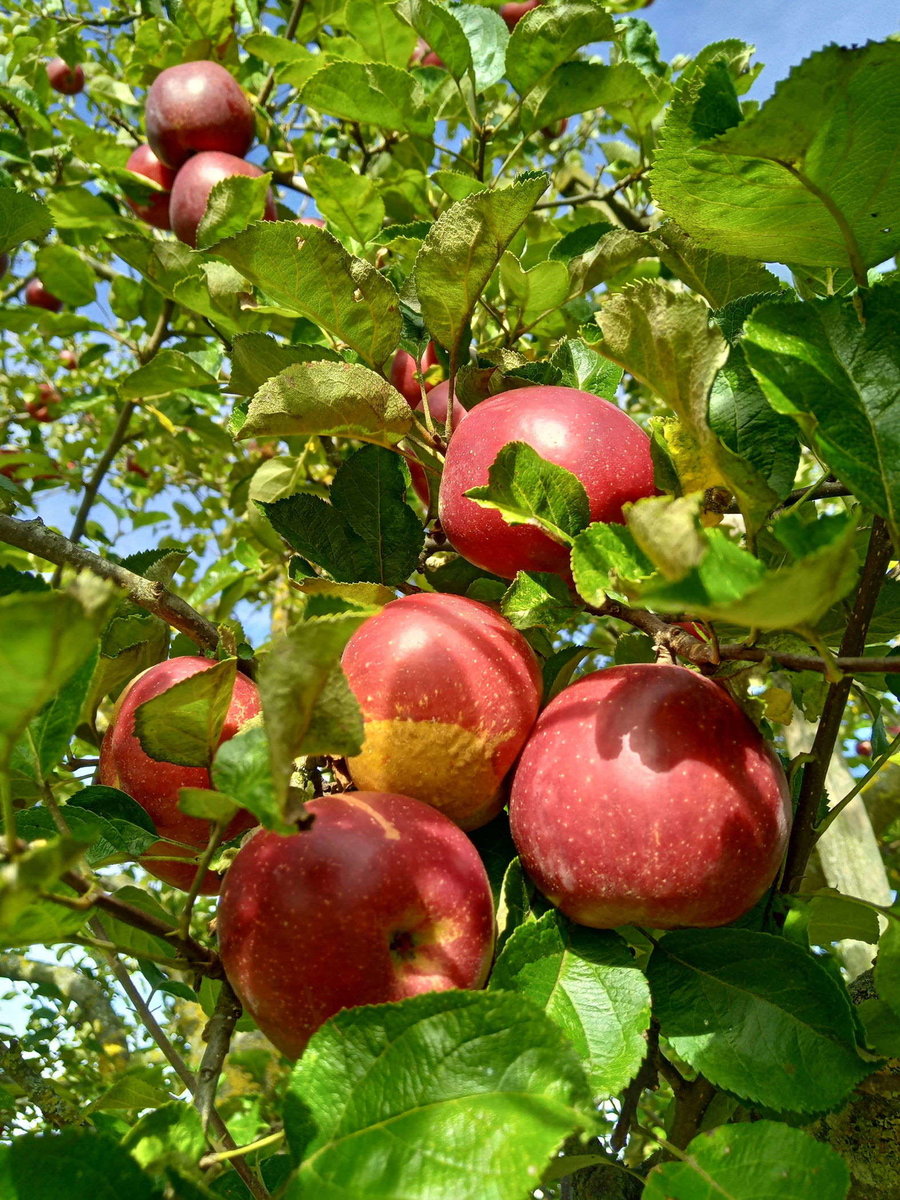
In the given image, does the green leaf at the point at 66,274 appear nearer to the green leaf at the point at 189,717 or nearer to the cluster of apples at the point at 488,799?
the cluster of apples at the point at 488,799

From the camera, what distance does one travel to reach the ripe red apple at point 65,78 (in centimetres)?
280

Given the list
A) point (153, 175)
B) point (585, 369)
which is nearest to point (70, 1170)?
point (585, 369)

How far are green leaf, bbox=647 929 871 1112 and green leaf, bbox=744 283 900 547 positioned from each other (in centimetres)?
32

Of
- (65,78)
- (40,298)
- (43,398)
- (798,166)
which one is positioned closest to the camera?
(798,166)

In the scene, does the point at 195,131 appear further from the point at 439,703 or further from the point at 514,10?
the point at 514,10

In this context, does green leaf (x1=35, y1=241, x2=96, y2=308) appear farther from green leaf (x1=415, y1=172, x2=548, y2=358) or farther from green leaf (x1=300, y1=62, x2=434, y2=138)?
green leaf (x1=415, y1=172, x2=548, y2=358)

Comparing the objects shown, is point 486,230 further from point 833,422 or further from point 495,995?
point 495,995

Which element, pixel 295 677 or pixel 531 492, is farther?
pixel 531 492

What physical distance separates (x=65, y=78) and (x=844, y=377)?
3234mm

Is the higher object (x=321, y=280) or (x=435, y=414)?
(x=321, y=280)

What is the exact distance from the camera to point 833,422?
1.93ft

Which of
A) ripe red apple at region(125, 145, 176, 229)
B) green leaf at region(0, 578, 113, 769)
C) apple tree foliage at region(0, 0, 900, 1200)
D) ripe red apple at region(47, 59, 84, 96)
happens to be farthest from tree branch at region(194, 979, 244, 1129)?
ripe red apple at region(47, 59, 84, 96)

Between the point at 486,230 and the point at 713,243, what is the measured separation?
0.22 m

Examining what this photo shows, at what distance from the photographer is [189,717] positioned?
2.18 feet
